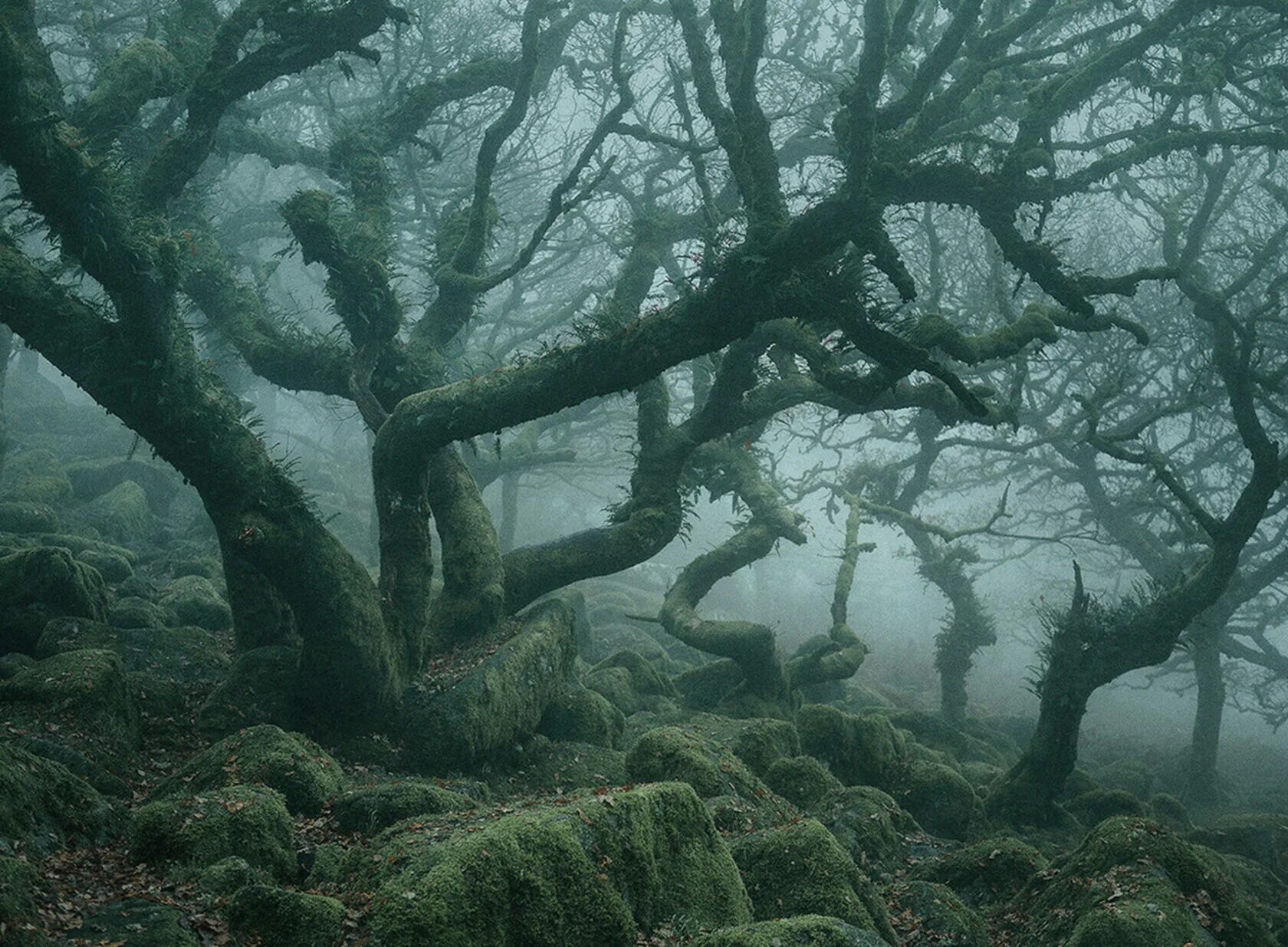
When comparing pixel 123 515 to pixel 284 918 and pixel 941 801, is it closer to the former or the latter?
pixel 941 801

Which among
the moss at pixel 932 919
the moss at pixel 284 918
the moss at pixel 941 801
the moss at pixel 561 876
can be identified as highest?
the moss at pixel 561 876

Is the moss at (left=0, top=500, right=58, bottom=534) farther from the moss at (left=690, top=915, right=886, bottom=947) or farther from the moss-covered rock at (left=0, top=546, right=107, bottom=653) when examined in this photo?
the moss at (left=690, top=915, right=886, bottom=947)

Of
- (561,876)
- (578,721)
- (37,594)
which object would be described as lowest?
(578,721)

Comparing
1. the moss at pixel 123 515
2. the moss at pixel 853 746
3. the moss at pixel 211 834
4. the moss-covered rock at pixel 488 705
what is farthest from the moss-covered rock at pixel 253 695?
the moss at pixel 123 515

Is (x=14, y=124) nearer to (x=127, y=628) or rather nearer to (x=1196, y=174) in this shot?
(x=127, y=628)

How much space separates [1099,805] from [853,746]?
4.09 m

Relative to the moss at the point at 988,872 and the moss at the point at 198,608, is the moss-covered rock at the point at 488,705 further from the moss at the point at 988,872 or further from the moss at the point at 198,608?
the moss at the point at 198,608

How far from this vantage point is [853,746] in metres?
12.6

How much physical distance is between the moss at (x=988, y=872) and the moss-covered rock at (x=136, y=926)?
20.5 feet

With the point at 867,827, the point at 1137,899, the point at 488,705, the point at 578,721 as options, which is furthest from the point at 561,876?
the point at 578,721

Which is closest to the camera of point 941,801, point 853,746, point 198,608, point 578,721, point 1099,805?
point 578,721

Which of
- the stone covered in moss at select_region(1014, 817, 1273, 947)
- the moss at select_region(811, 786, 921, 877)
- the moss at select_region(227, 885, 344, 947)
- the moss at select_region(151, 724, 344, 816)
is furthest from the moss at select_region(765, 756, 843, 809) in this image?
the moss at select_region(227, 885, 344, 947)

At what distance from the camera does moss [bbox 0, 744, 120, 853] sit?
5000mm

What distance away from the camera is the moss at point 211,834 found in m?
5.32
